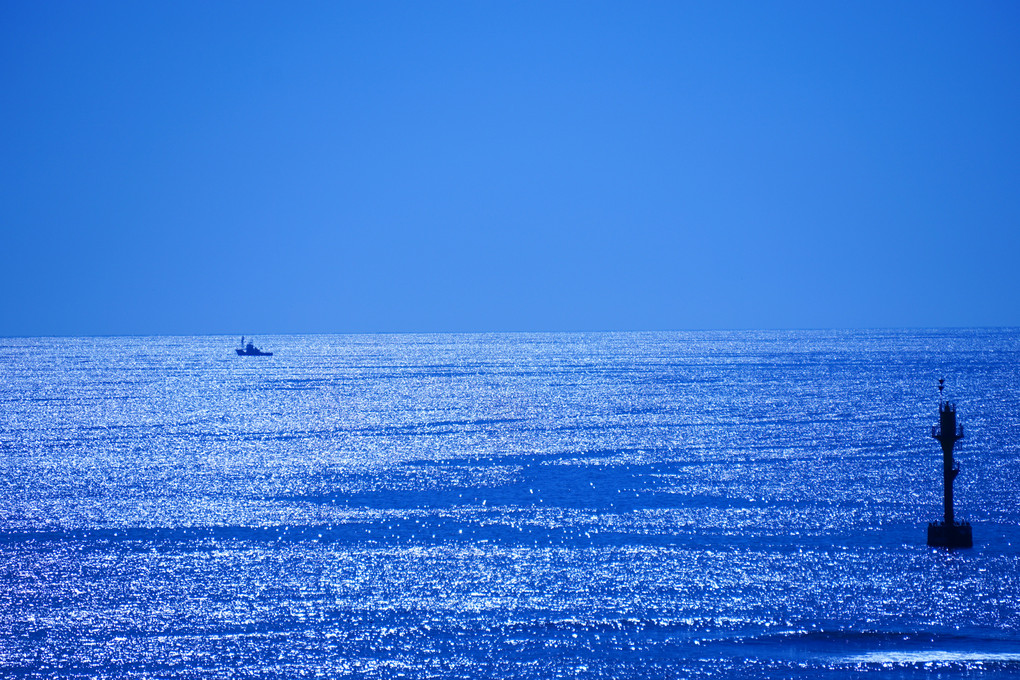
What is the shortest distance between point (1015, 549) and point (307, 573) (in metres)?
24.3

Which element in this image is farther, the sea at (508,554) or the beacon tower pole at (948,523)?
the beacon tower pole at (948,523)

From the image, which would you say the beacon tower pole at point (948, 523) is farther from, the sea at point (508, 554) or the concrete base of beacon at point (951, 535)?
the sea at point (508, 554)

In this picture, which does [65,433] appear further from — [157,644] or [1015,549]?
[1015,549]

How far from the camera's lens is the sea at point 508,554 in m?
30.7

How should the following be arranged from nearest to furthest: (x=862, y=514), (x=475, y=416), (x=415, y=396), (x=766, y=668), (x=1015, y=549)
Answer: (x=766, y=668)
(x=1015, y=549)
(x=862, y=514)
(x=475, y=416)
(x=415, y=396)

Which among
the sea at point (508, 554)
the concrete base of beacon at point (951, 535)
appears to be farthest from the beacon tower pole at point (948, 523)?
the sea at point (508, 554)

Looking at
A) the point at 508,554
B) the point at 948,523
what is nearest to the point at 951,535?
the point at 948,523

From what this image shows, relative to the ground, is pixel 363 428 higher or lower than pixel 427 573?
higher

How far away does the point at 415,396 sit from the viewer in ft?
455

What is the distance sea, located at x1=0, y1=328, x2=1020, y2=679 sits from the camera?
101 ft

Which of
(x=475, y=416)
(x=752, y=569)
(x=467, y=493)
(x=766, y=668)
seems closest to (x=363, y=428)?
(x=475, y=416)

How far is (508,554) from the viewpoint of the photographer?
139ft

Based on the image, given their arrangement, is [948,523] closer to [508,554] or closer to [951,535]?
[951,535]

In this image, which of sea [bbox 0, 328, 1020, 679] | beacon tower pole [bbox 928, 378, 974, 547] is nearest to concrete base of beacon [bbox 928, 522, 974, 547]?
beacon tower pole [bbox 928, 378, 974, 547]
